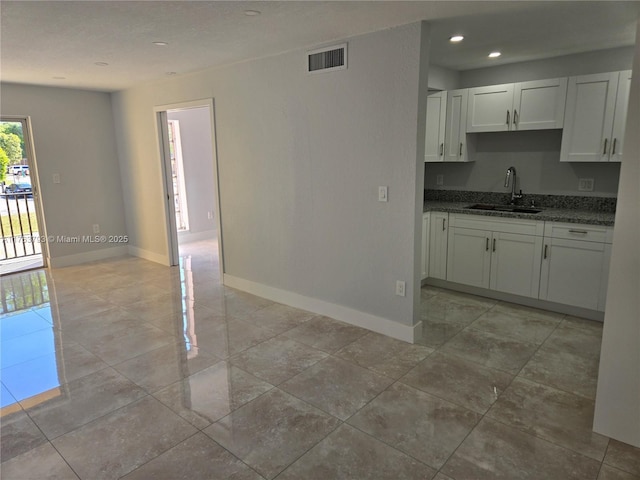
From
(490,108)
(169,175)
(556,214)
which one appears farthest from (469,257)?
(169,175)

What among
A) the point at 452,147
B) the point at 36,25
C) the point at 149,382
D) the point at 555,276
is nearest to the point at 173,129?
the point at 36,25

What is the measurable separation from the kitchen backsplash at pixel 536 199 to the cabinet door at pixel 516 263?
72cm

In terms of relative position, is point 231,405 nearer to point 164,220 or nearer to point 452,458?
point 452,458

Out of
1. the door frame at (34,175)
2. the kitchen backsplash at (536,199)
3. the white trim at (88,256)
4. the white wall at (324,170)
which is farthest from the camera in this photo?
the white trim at (88,256)

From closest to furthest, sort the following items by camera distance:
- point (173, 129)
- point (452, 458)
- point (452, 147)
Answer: point (452, 458) → point (452, 147) → point (173, 129)

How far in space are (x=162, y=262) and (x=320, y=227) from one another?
3.05 meters

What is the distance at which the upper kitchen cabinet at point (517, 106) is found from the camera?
3.85 metres

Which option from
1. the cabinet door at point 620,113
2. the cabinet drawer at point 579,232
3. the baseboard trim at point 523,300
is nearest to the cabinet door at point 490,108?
the cabinet door at point 620,113

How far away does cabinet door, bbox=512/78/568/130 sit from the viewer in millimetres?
3820

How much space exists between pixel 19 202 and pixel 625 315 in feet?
22.3

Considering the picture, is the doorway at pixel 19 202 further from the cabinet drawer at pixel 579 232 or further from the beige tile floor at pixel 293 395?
the cabinet drawer at pixel 579 232

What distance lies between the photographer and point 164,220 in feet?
18.5

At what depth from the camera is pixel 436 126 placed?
15.0 ft

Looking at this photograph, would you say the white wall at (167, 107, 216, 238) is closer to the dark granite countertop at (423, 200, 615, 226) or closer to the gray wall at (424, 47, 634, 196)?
the gray wall at (424, 47, 634, 196)
